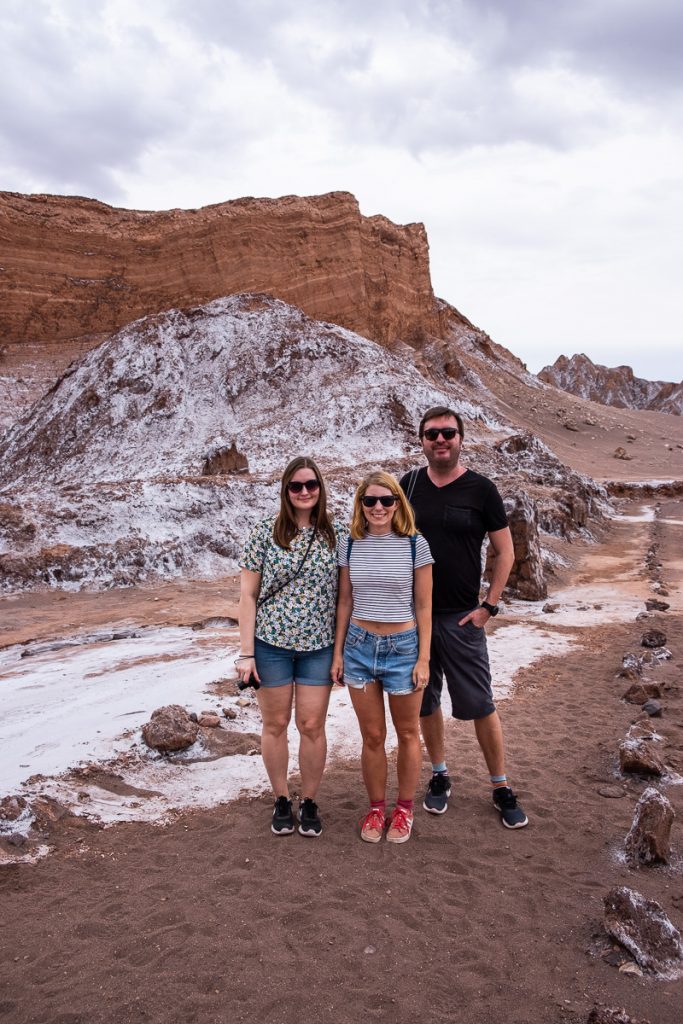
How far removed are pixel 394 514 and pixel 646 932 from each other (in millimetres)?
2148

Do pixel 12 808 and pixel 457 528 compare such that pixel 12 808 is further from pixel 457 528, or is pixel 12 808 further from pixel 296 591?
pixel 457 528

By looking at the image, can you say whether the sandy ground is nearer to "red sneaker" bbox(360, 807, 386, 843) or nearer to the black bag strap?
"red sneaker" bbox(360, 807, 386, 843)

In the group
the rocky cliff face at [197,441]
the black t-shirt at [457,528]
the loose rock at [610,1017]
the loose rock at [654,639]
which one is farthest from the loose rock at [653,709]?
the rocky cliff face at [197,441]

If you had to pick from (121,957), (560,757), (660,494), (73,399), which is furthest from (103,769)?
(660,494)

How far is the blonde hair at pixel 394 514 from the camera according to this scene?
3.38m

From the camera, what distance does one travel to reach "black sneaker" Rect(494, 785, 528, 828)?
3.80 metres

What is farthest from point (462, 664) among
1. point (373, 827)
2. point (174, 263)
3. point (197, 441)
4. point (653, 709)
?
point (174, 263)

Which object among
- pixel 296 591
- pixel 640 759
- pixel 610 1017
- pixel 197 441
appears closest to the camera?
pixel 610 1017

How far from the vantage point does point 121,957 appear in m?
2.77

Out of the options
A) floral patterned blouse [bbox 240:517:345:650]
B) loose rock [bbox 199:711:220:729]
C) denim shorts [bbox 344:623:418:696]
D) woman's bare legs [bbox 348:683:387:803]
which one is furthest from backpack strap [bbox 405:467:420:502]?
loose rock [bbox 199:711:220:729]

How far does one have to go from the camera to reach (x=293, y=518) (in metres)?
3.51

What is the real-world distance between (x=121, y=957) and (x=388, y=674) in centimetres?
170

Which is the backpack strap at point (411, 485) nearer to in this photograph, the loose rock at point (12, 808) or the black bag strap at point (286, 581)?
the black bag strap at point (286, 581)

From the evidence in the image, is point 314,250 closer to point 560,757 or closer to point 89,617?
point 89,617
